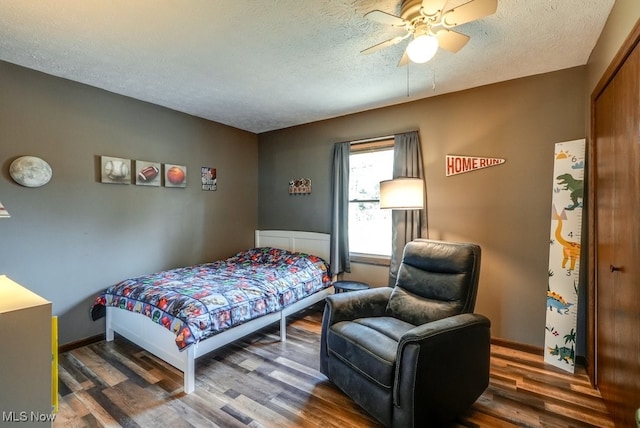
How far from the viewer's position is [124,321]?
8.96ft

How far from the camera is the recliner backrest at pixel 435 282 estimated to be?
2139 millimetres

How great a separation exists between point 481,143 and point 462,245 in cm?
124

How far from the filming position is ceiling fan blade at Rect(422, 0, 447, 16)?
1.50 metres

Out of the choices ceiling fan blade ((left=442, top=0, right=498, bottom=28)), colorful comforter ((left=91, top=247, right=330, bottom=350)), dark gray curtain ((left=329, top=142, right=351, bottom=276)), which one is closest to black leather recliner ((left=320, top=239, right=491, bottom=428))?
colorful comforter ((left=91, top=247, right=330, bottom=350))

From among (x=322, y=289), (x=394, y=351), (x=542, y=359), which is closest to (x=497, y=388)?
(x=542, y=359)

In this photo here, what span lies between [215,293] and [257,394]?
83 centimetres

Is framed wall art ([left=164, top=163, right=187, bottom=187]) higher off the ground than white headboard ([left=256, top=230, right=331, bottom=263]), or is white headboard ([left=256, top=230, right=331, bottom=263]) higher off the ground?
framed wall art ([left=164, top=163, right=187, bottom=187])

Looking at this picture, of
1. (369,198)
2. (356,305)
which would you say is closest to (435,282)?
(356,305)

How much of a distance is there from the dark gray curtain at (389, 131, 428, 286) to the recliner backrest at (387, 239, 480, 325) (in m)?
0.71

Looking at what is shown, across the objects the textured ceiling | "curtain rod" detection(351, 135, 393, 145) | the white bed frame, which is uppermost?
the textured ceiling

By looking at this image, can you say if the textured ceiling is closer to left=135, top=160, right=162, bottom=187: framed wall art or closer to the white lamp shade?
left=135, top=160, right=162, bottom=187: framed wall art

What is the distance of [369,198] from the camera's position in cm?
371

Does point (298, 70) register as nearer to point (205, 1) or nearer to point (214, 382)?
point (205, 1)

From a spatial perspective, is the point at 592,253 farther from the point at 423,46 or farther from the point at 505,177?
the point at 423,46
